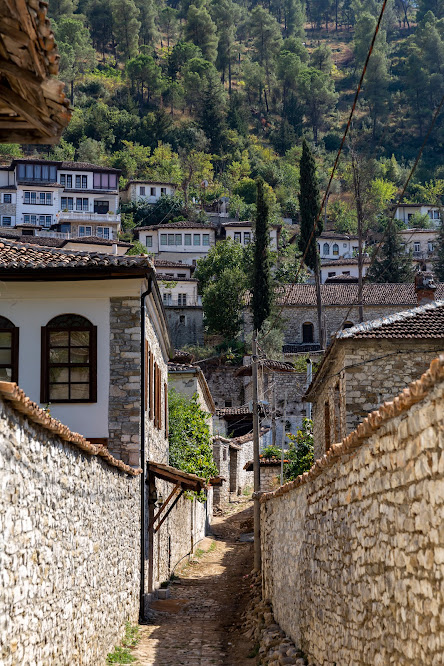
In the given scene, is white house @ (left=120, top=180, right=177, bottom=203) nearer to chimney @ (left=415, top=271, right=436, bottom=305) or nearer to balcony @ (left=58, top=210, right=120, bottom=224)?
balcony @ (left=58, top=210, right=120, bottom=224)

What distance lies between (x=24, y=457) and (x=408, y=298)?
60.0 metres

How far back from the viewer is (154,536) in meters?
18.5

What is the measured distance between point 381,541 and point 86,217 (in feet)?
272

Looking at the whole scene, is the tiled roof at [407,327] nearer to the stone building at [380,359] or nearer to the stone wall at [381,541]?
the stone building at [380,359]

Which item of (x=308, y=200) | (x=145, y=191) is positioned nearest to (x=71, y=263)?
(x=308, y=200)

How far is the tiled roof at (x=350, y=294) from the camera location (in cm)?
6569

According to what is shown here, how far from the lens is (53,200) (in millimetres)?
87938

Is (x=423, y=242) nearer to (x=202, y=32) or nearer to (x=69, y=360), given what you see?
(x=202, y=32)

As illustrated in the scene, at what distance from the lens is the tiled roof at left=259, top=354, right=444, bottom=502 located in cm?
478

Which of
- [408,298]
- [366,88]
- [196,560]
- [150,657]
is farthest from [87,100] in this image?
[150,657]

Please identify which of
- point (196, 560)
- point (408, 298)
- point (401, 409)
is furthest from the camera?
point (408, 298)

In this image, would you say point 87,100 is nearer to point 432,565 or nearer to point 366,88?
point 366,88

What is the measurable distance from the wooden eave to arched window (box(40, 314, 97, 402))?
11258mm

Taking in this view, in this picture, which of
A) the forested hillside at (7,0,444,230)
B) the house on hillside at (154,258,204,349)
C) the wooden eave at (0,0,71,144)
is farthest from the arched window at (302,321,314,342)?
the wooden eave at (0,0,71,144)
